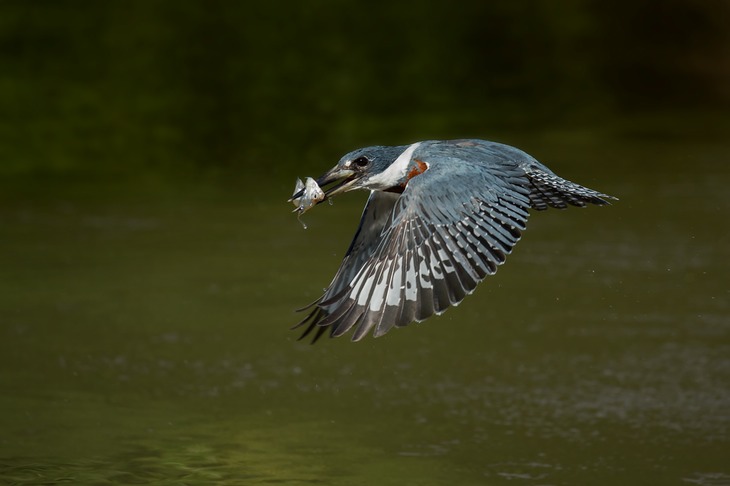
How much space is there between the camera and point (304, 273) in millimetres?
6863

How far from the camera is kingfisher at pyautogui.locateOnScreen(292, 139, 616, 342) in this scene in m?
3.94

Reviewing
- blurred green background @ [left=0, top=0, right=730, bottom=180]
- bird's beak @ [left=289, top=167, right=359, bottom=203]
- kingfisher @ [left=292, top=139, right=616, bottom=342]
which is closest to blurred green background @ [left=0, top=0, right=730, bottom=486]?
blurred green background @ [left=0, top=0, right=730, bottom=180]

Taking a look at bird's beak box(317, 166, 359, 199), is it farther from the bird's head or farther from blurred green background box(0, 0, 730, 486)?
blurred green background box(0, 0, 730, 486)

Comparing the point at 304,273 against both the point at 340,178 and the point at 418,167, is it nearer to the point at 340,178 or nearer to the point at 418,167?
the point at 340,178

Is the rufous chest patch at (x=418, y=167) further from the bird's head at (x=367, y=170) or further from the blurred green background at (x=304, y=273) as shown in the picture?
the blurred green background at (x=304, y=273)

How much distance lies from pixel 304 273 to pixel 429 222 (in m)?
2.79

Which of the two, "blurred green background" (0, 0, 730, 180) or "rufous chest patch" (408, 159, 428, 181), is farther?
"blurred green background" (0, 0, 730, 180)

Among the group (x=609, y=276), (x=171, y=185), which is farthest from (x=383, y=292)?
(x=171, y=185)

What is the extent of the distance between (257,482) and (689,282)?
10.5 feet

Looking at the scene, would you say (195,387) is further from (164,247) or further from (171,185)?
(171,185)

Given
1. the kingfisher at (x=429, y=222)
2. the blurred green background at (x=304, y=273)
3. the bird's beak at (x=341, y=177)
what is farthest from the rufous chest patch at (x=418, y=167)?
the blurred green background at (x=304, y=273)

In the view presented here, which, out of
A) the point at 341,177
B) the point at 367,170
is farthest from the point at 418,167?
the point at 341,177

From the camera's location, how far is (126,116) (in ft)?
36.3

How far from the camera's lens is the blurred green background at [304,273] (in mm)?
4652
